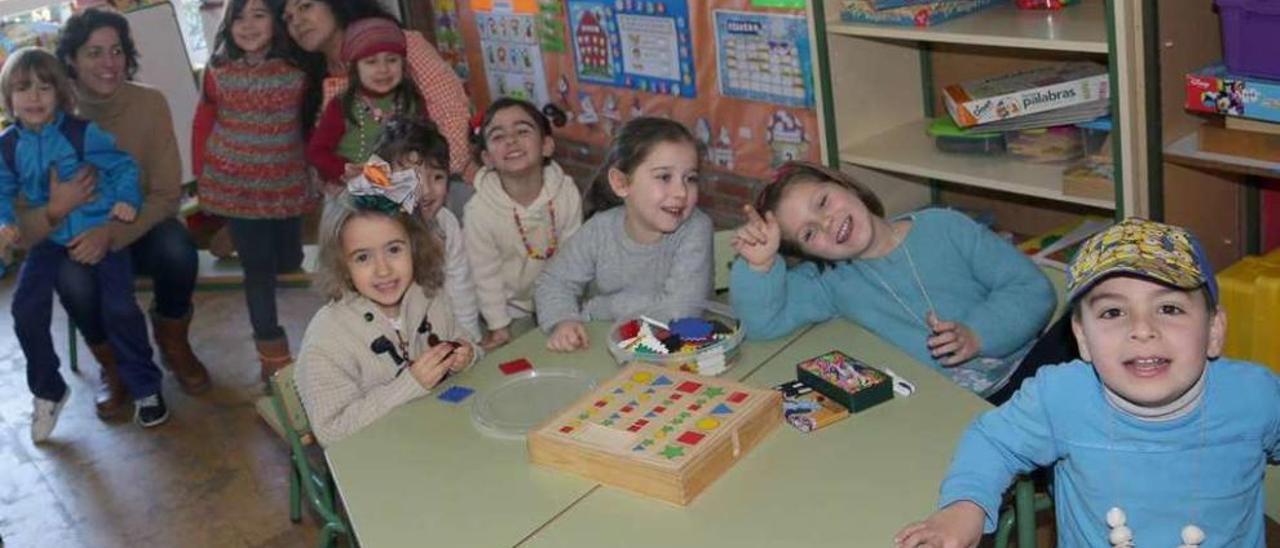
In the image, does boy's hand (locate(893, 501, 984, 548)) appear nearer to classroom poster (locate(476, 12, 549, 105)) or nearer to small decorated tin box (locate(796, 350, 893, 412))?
small decorated tin box (locate(796, 350, 893, 412))

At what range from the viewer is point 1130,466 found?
1939 mm

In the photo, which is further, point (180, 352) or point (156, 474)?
point (180, 352)

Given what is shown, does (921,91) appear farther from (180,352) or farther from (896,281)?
(180,352)

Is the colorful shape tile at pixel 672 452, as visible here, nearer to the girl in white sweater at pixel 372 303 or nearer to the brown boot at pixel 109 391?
the girl in white sweater at pixel 372 303

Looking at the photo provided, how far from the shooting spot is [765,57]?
13.5 ft

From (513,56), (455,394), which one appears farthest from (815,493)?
(513,56)

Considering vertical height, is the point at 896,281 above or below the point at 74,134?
below

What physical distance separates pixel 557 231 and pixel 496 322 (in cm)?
28

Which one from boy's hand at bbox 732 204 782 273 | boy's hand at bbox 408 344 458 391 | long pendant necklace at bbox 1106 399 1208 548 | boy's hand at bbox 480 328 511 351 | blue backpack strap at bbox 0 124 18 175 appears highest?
blue backpack strap at bbox 0 124 18 175

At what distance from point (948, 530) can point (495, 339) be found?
5.90 ft

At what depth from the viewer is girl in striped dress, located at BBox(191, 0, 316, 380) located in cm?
425

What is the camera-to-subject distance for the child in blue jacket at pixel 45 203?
4.05m

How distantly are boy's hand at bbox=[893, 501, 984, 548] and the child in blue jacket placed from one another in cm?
301

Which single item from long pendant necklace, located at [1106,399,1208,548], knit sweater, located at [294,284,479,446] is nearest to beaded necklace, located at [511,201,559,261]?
knit sweater, located at [294,284,479,446]
